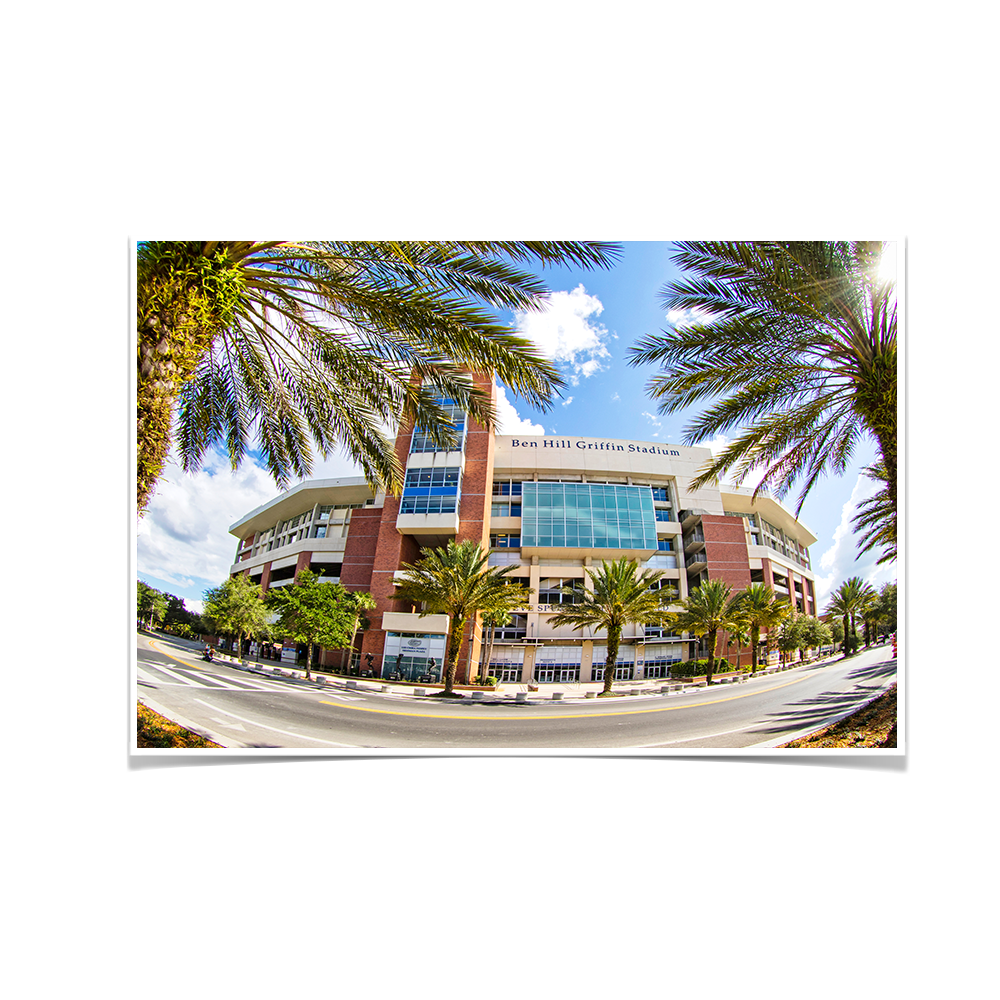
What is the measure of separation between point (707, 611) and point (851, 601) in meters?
1.84

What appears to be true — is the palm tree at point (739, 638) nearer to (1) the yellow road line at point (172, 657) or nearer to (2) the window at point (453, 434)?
(2) the window at point (453, 434)

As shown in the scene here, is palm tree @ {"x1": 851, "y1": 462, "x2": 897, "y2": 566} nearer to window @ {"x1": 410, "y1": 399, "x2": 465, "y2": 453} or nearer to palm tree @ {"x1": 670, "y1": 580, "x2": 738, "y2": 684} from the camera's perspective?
palm tree @ {"x1": 670, "y1": 580, "x2": 738, "y2": 684}

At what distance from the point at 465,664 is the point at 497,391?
4.05 metres

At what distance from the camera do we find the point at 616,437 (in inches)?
235

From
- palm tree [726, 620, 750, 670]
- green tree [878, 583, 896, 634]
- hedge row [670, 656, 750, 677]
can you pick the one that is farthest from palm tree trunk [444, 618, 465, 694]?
green tree [878, 583, 896, 634]

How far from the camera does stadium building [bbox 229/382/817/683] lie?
596 centimetres

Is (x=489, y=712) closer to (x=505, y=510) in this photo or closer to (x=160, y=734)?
(x=505, y=510)

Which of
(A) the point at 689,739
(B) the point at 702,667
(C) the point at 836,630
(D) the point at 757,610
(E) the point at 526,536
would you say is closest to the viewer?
(A) the point at 689,739

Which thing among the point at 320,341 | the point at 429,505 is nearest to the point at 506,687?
the point at 429,505

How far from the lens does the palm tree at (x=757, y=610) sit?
5.98 m

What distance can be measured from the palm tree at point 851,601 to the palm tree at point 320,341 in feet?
14.2

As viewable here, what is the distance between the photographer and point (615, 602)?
7148mm

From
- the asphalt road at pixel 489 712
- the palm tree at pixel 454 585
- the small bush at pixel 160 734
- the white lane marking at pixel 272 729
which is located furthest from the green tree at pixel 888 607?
the small bush at pixel 160 734
